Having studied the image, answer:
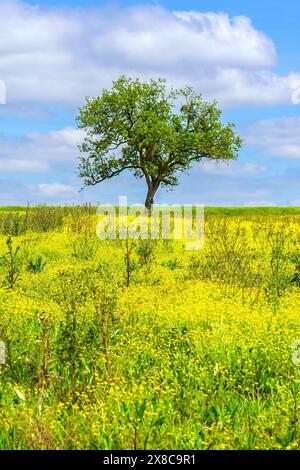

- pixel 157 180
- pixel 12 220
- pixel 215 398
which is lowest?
pixel 215 398

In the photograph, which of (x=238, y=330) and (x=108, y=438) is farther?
(x=238, y=330)

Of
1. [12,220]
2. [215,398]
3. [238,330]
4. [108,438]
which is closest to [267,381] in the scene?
[215,398]

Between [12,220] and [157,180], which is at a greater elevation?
[157,180]

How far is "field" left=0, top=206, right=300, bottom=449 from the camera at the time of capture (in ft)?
15.5

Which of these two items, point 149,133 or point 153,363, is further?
point 149,133

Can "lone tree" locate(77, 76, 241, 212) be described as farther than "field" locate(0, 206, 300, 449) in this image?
Yes

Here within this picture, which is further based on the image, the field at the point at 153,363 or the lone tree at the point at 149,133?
the lone tree at the point at 149,133

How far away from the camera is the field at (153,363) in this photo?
473cm

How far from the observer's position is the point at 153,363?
7.02 metres

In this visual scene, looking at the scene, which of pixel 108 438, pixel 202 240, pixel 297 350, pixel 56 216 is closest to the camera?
pixel 108 438

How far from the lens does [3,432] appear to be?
15.8 ft

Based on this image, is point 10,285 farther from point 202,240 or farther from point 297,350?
point 202,240
